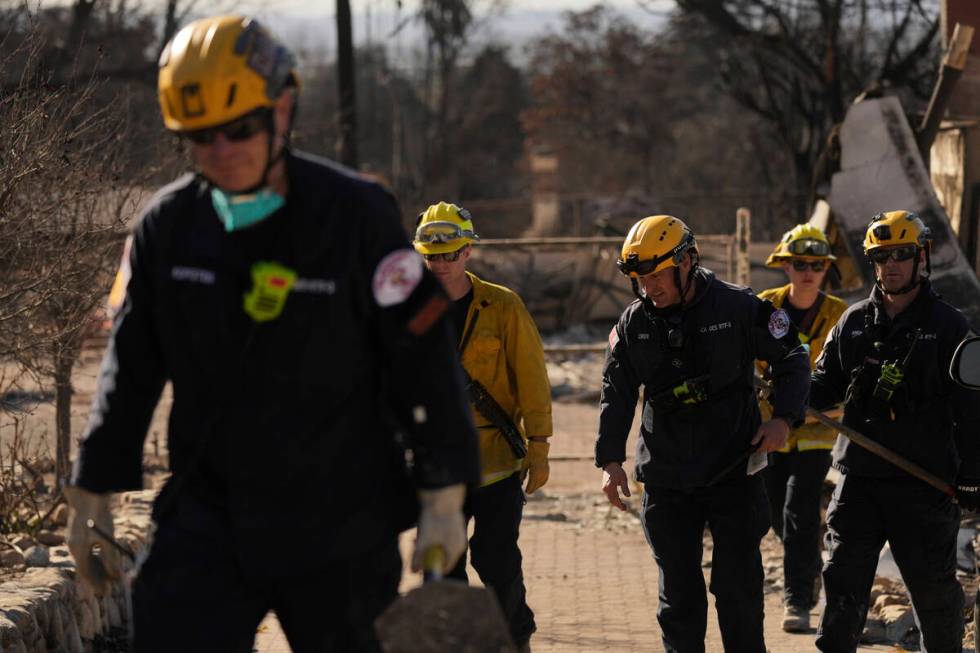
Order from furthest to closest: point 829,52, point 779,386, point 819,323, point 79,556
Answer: point 829,52, point 819,323, point 779,386, point 79,556

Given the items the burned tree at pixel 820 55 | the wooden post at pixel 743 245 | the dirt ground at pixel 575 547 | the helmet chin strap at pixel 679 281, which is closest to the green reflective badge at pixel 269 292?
the helmet chin strap at pixel 679 281

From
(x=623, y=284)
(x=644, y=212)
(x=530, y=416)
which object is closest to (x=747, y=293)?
(x=530, y=416)

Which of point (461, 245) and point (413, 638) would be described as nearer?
point (413, 638)

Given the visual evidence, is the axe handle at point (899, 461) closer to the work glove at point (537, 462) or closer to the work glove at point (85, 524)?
the work glove at point (537, 462)

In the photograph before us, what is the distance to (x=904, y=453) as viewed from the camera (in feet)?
20.4

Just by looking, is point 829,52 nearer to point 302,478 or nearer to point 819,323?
point 819,323

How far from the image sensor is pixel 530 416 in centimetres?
645

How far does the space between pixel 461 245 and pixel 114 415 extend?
2.98 metres

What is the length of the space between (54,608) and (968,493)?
12.8ft

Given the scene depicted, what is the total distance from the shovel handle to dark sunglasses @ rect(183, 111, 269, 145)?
1.01 meters

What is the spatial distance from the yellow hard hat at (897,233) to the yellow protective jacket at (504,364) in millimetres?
1468

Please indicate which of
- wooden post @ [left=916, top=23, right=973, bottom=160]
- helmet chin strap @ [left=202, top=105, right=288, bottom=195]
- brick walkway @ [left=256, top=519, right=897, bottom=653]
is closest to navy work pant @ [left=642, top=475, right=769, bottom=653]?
brick walkway @ [left=256, top=519, right=897, bottom=653]

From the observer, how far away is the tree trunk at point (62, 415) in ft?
30.9

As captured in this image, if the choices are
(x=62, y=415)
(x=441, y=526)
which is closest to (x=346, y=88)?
(x=62, y=415)
